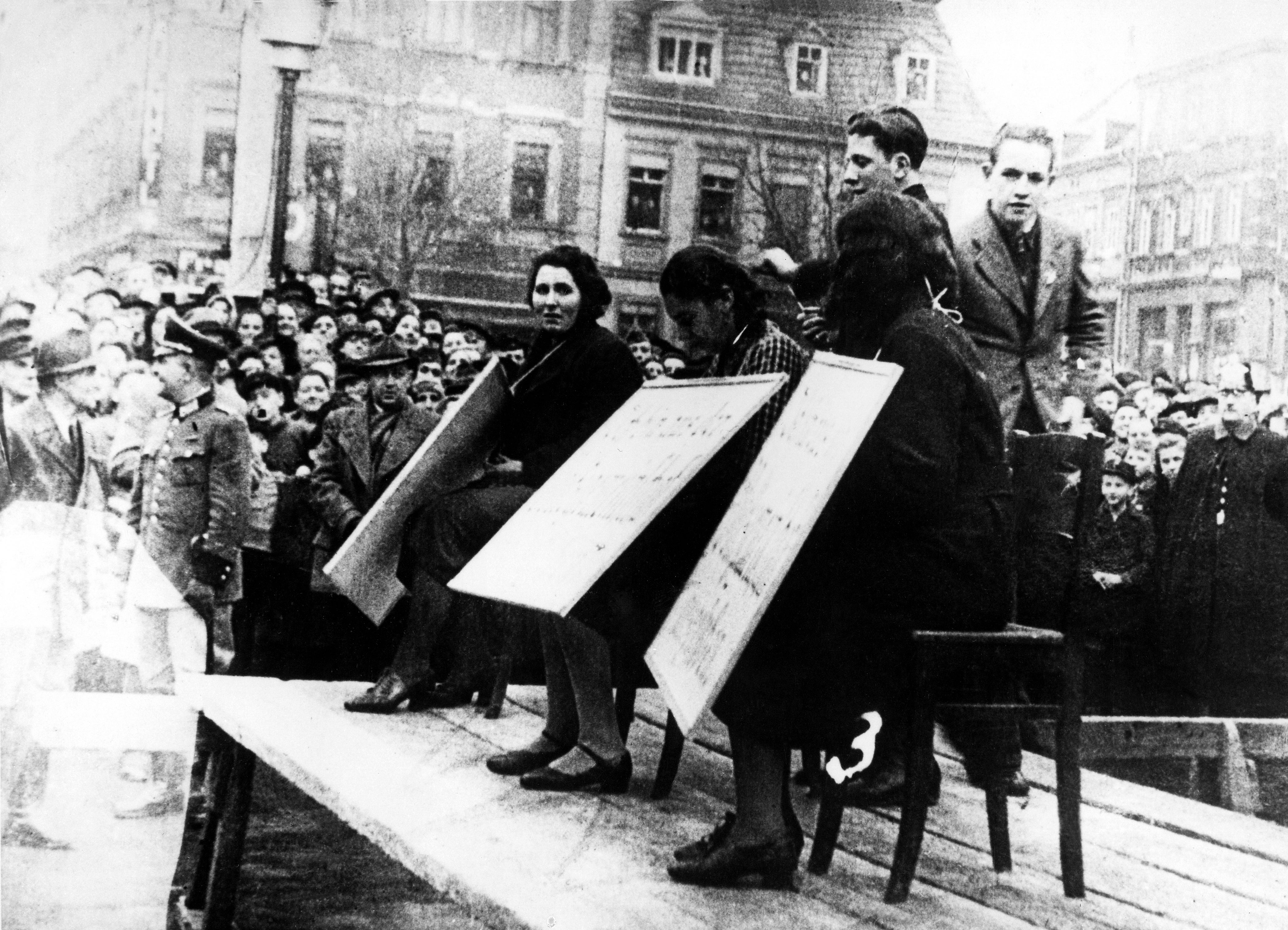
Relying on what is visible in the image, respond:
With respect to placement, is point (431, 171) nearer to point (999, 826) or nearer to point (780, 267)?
point (780, 267)

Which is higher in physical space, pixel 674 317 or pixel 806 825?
pixel 674 317

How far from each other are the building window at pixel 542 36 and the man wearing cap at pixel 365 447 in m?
1.22

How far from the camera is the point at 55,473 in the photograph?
4020mm

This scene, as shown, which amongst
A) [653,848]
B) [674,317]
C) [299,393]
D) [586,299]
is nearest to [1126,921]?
[653,848]

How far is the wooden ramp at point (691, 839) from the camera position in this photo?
2.09 m

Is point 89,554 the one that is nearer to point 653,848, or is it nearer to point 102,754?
point 102,754

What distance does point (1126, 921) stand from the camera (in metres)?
2.20

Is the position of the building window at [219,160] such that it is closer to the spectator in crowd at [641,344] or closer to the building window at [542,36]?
the building window at [542,36]

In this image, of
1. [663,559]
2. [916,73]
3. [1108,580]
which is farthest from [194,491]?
[1108,580]

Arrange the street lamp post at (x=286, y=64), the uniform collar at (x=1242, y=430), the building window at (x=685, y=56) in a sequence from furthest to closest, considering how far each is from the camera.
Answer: the building window at (x=685, y=56)
the street lamp post at (x=286, y=64)
the uniform collar at (x=1242, y=430)

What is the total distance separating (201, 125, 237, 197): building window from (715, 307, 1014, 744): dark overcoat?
3.15 metres

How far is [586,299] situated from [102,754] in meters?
2.17

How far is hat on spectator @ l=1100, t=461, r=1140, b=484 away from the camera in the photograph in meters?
5.42

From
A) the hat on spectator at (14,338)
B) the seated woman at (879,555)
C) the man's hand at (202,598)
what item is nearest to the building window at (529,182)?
the man's hand at (202,598)
